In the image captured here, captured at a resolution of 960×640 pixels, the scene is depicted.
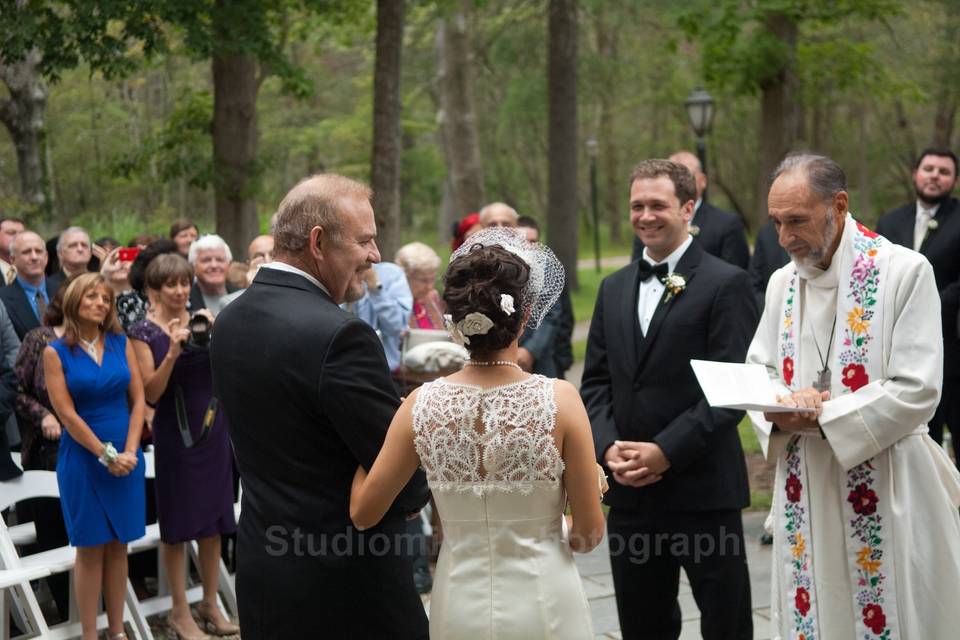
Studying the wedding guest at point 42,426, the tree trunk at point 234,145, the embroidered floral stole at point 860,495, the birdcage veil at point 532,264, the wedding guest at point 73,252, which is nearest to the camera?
the birdcage veil at point 532,264

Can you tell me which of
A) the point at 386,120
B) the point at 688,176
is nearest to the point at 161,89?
the point at 386,120

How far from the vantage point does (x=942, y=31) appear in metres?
34.1

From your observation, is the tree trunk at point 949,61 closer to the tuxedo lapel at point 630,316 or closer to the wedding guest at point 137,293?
the wedding guest at point 137,293

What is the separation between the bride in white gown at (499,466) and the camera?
3.31 metres

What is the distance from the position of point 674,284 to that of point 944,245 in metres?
3.54

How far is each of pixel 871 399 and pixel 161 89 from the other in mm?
28593

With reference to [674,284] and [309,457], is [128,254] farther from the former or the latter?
[309,457]

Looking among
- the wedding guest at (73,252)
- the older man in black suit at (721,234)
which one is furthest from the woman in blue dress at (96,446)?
the older man in black suit at (721,234)

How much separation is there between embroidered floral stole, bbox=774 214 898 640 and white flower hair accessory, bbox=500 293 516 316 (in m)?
1.56

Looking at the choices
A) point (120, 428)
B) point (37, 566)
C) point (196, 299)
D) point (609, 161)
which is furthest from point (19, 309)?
point (609, 161)

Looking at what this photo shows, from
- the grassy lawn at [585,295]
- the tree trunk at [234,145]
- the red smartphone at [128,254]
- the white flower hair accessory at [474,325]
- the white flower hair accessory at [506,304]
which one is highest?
the tree trunk at [234,145]

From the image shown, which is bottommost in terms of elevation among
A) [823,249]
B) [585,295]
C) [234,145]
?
[585,295]

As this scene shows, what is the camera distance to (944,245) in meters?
7.48

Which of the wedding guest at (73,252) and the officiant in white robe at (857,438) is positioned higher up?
the wedding guest at (73,252)
